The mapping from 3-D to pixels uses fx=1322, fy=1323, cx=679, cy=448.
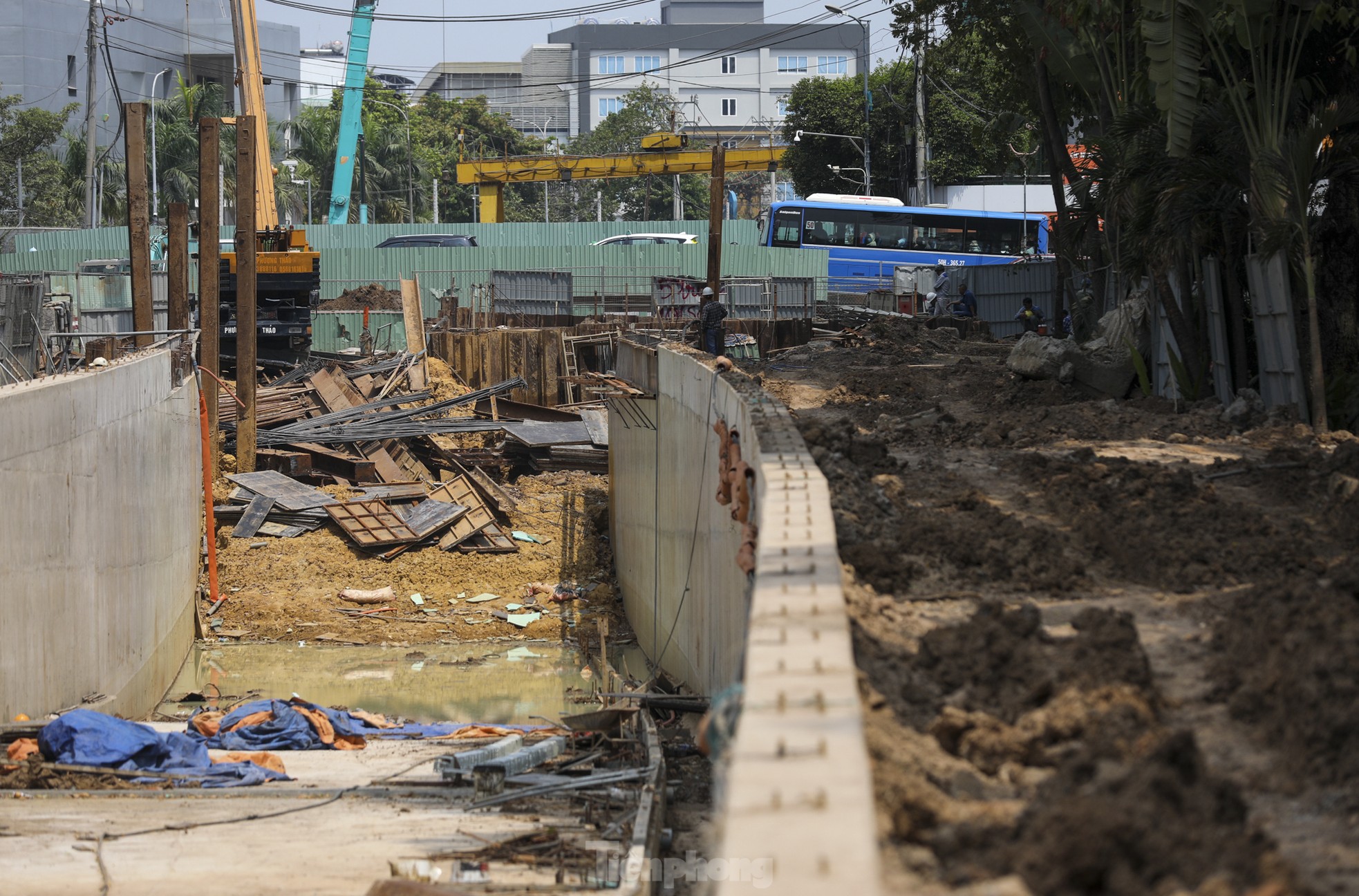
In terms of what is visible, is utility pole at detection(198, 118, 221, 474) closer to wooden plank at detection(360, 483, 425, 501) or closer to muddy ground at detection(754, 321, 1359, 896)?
wooden plank at detection(360, 483, 425, 501)

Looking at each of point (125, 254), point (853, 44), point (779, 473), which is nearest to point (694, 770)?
point (779, 473)

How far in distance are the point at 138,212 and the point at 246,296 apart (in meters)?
3.01

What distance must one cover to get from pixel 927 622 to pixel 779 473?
1732 millimetres

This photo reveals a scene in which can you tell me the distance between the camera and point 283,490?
71.7ft

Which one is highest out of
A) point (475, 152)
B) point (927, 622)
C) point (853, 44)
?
point (853, 44)

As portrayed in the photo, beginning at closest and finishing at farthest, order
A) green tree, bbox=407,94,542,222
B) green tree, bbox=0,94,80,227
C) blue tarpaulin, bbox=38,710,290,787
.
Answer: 1. blue tarpaulin, bbox=38,710,290,787
2. green tree, bbox=0,94,80,227
3. green tree, bbox=407,94,542,222

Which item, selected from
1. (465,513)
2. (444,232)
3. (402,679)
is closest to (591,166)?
(444,232)

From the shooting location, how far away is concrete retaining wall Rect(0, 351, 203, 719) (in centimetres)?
1076

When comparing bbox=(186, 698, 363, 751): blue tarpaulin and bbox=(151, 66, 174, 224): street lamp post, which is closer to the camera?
bbox=(186, 698, 363, 751): blue tarpaulin

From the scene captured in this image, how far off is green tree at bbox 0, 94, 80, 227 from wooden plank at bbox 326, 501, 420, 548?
128ft

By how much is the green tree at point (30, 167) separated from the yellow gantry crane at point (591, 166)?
19220 millimetres

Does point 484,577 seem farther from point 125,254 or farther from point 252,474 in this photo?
point 125,254

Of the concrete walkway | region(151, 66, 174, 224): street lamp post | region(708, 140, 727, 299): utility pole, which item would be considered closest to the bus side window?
region(708, 140, 727, 299): utility pole

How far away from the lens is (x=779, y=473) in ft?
25.5
